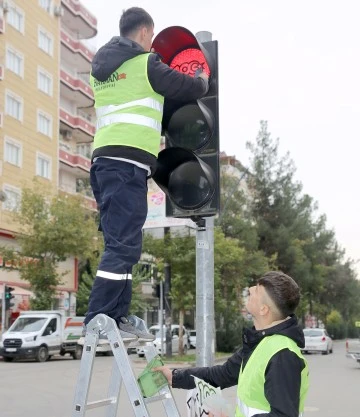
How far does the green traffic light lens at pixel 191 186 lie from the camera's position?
14.5ft

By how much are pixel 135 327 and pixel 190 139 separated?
4.18 ft

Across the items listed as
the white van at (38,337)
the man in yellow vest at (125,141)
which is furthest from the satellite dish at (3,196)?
the man in yellow vest at (125,141)

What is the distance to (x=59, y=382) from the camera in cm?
1817

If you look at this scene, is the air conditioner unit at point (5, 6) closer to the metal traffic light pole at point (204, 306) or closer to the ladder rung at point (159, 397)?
the metal traffic light pole at point (204, 306)

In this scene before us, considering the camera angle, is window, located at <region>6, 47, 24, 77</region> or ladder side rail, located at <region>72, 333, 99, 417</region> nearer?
ladder side rail, located at <region>72, 333, 99, 417</region>

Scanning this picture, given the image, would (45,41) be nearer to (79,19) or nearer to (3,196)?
(79,19)

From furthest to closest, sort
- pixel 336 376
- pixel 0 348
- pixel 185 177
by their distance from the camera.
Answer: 1. pixel 0 348
2. pixel 336 376
3. pixel 185 177

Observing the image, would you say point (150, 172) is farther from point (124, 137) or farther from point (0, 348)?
point (0, 348)

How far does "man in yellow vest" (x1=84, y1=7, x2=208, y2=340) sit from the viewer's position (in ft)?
12.2

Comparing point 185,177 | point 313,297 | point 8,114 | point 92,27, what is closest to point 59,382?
point 185,177

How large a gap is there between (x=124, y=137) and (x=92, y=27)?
52.3m

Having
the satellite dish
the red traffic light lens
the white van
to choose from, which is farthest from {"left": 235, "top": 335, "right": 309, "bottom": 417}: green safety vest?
the satellite dish

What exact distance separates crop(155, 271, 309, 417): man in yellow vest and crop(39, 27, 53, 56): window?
43.7 meters

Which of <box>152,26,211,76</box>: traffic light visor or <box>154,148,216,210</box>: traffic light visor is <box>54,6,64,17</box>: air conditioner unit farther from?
<box>154,148,216,210</box>: traffic light visor
